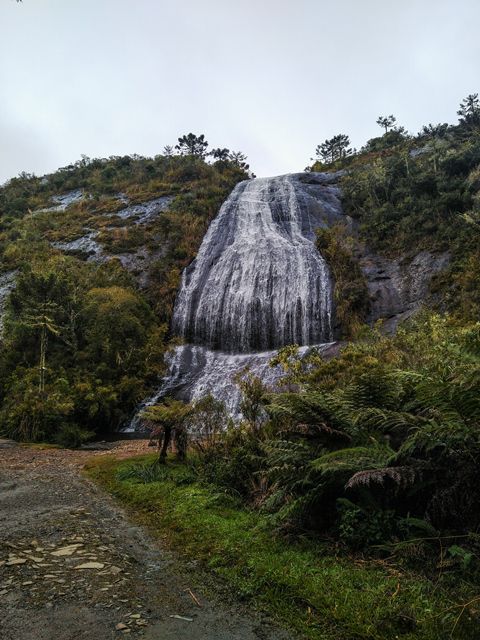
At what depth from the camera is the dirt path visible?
294 cm

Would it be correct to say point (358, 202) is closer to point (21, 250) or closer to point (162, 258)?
point (162, 258)

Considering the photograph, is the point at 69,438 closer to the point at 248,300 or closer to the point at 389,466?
the point at 248,300

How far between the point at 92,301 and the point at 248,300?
26.8 feet

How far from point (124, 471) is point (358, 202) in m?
28.5

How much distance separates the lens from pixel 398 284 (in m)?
22.8

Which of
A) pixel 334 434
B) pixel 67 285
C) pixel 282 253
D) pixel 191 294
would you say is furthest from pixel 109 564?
pixel 282 253

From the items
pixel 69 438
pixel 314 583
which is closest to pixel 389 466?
pixel 314 583

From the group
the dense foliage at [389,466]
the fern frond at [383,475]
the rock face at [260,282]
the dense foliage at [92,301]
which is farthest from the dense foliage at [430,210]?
the fern frond at [383,475]

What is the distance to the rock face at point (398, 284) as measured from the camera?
69.4ft

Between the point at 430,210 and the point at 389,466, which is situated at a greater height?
the point at 430,210

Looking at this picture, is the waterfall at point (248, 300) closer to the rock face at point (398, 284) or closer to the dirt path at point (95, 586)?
the rock face at point (398, 284)

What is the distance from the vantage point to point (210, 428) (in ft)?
27.3

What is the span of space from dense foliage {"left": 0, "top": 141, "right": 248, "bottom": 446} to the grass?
11.0m

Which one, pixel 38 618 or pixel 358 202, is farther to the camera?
pixel 358 202
